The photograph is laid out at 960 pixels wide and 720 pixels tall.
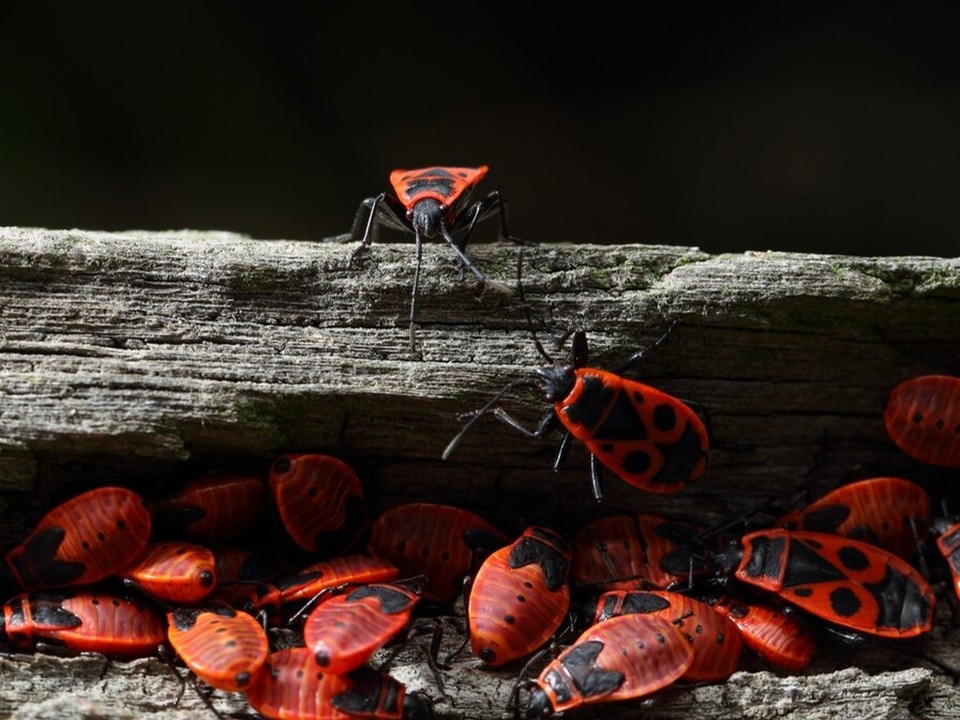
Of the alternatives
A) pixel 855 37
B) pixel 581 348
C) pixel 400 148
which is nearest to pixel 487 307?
pixel 581 348

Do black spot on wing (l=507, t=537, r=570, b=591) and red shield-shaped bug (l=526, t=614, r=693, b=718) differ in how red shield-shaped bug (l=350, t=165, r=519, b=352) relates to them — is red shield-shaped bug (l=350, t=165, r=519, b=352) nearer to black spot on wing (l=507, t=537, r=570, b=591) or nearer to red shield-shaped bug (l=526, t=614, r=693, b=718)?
black spot on wing (l=507, t=537, r=570, b=591)

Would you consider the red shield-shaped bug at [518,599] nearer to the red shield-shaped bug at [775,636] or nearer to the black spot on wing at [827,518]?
the red shield-shaped bug at [775,636]

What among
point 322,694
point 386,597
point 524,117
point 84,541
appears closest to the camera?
point 322,694

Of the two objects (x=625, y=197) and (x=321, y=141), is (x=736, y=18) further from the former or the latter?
(x=321, y=141)

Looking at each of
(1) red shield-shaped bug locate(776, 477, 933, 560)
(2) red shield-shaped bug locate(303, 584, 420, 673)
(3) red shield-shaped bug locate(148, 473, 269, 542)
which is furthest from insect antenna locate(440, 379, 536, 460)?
(1) red shield-shaped bug locate(776, 477, 933, 560)

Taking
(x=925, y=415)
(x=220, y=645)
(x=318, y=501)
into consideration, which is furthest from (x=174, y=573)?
(x=925, y=415)

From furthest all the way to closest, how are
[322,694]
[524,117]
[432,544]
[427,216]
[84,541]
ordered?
[524,117]
[427,216]
[432,544]
[84,541]
[322,694]

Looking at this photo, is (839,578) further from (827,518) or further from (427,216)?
(427,216)
